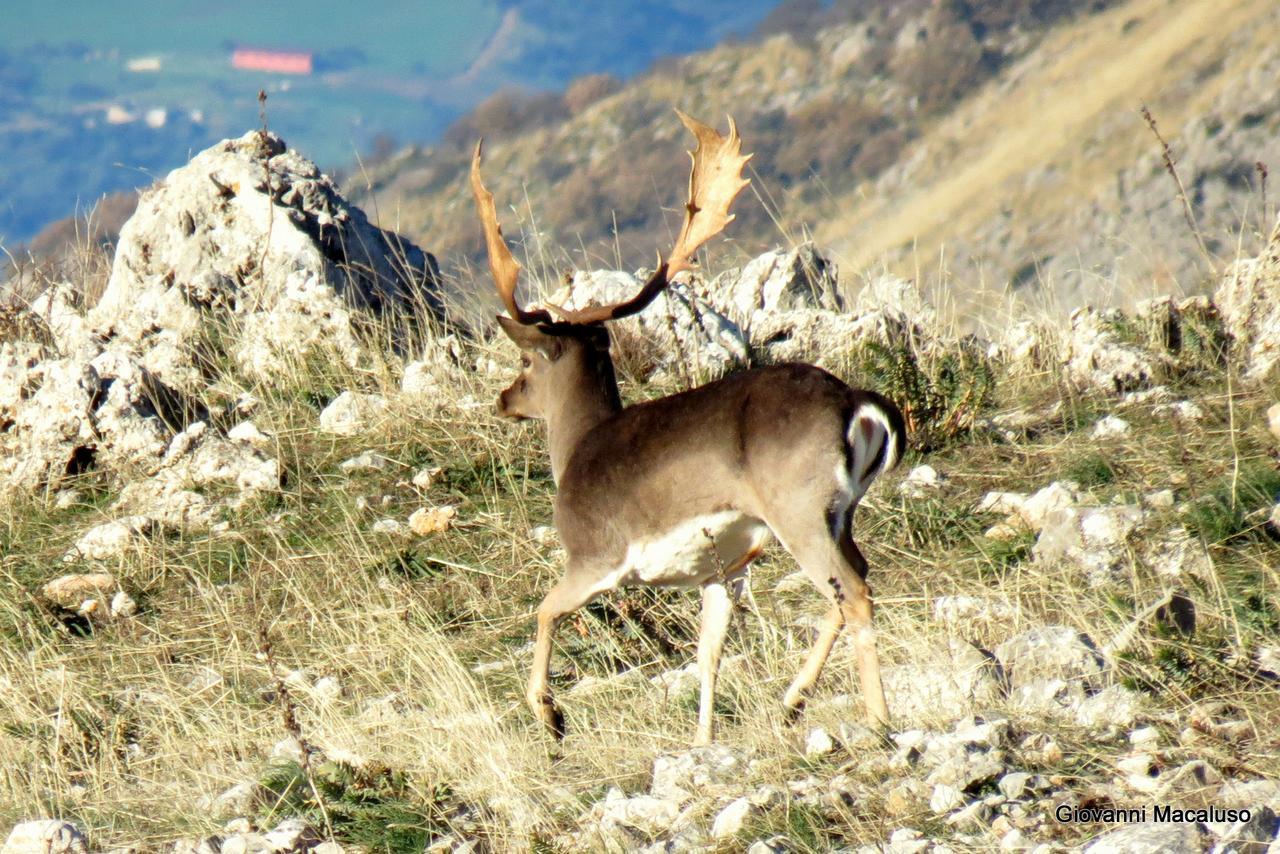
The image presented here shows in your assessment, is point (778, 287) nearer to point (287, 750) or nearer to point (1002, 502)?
point (1002, 502)

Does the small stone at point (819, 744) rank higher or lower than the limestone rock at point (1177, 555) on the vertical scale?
higher

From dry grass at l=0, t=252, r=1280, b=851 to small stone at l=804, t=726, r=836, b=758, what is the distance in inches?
2.0

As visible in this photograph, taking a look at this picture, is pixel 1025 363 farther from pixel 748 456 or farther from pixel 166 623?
pixel 166 623

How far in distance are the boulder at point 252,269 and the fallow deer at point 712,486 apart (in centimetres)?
346

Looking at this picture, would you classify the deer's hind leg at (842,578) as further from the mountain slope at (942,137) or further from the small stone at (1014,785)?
the mountain slope at (942,137)

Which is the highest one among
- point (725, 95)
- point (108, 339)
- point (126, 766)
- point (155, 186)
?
point (725, 95)

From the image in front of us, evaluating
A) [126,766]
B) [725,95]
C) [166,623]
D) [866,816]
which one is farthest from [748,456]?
[725,95]

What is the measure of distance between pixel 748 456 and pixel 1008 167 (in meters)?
56.3

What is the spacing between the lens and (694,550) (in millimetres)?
4801

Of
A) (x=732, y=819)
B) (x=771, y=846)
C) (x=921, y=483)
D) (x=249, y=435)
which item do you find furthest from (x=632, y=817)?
(x=249, y=435)

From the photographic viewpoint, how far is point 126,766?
5.53m

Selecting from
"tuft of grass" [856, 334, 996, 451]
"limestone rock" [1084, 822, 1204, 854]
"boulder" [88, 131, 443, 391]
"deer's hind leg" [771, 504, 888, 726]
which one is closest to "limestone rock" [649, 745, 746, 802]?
"deer's hind leg" [771, 504, 888, 726]

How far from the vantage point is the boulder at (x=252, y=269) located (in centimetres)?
879

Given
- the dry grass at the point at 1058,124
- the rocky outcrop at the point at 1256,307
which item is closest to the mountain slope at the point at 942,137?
the dry grass at the point at 1058,124
